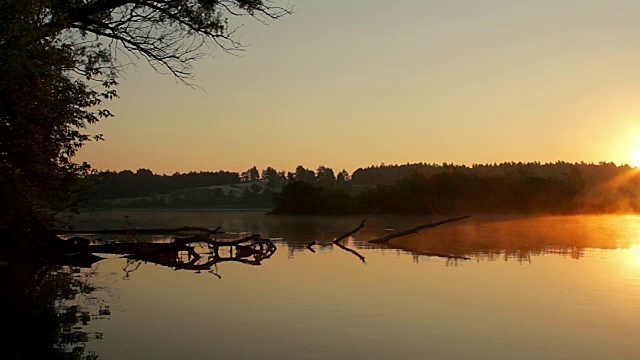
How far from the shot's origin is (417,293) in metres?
12.7

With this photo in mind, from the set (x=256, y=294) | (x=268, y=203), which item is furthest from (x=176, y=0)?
(x=268, y=203)

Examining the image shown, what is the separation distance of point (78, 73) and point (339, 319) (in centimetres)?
808

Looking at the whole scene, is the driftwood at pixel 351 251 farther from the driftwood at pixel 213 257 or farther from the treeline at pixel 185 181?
the treeline at pixel 185 181

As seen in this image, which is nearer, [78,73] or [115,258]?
[78,73]

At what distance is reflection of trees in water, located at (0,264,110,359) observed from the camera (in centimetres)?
838

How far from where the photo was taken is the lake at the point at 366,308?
28.1 ft

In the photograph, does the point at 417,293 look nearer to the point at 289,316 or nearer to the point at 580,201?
the point at 289,316

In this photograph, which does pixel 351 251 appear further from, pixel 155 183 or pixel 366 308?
pixel 155 183

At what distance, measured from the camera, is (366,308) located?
1117 cm

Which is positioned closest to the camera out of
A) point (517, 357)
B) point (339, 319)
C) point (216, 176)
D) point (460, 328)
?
point (517, 357)

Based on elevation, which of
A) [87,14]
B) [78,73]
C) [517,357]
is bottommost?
[517,357]

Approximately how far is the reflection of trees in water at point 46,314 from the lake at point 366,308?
0.10 meters

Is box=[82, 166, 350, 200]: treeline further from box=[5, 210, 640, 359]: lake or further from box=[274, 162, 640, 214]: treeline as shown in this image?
box=[5, 210, 640, 359]: lake

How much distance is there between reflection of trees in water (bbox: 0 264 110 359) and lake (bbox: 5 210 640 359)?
0.10m
